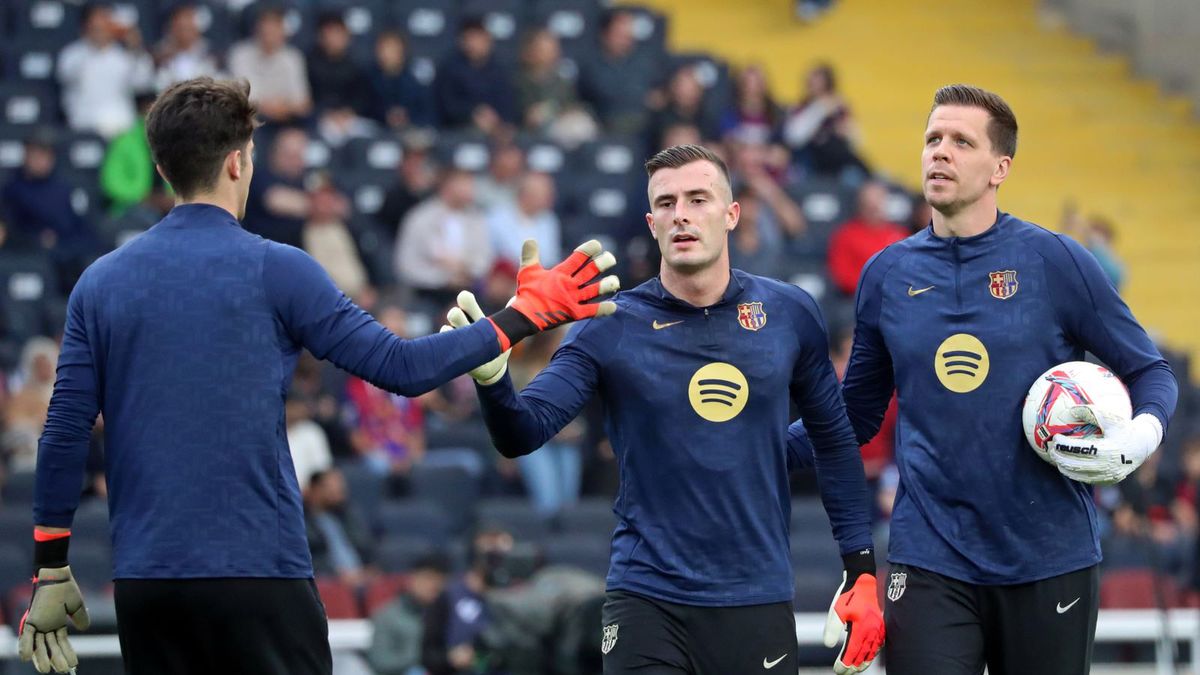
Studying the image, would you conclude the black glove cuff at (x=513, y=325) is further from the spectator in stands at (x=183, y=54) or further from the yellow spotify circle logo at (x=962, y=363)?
the spectator in stands at (x=183, y=54)

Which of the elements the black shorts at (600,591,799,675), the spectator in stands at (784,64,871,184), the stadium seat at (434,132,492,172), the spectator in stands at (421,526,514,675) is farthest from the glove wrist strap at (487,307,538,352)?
the spectator in stands at (784,64,871,184)

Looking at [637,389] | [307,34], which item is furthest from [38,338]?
[637,389]

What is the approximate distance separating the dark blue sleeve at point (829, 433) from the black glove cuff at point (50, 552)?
2.19 metres

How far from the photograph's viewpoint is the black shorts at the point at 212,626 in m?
4.88

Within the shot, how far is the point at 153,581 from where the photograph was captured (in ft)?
16.0

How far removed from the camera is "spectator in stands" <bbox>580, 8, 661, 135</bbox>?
16.0 metres

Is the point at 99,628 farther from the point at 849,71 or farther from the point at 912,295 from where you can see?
the point at 849,71

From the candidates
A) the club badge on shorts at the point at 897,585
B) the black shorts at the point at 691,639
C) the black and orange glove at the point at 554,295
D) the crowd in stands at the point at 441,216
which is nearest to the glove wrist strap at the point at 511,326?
the black and orange glove at the point at 554,295

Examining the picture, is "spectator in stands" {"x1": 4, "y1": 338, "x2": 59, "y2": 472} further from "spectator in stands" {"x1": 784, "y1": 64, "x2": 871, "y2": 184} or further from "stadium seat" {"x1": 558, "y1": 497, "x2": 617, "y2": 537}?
"spectator in stands" {"x1": 784, "y1": 64, "x2": 871, "y2": 184}

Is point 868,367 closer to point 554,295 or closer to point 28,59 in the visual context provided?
point 554,295

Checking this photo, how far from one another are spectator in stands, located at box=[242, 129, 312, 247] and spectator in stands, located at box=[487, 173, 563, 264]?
55.8 inches

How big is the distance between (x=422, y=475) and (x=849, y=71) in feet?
29.6

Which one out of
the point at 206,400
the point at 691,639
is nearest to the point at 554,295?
the point at 206,400

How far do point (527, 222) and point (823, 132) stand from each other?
3471 millimetres
